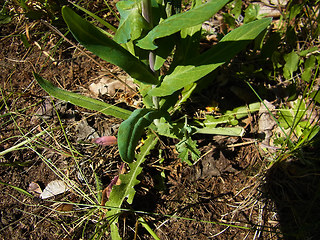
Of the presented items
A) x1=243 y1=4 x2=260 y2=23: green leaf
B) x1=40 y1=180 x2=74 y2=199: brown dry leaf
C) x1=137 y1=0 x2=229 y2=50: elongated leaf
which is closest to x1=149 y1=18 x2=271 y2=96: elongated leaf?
x1=137 y1=0 x2=229 y2=50: elongated leaf

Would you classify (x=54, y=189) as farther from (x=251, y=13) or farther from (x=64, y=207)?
(x=251, y=13)

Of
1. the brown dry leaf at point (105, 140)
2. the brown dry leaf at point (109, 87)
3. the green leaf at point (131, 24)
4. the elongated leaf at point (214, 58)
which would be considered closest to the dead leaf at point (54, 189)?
the brown dry leaf at point (105, 140)

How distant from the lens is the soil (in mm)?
1811

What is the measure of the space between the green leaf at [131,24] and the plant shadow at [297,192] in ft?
4.31

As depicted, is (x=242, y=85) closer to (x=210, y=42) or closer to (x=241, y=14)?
(x=210, y=42)

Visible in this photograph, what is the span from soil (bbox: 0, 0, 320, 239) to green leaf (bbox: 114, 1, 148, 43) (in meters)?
0.64

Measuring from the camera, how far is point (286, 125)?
6.51 ft

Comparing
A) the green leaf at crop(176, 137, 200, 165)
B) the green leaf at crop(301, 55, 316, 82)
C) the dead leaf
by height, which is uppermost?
the green leaf at crop(301, 55, 316, 82)

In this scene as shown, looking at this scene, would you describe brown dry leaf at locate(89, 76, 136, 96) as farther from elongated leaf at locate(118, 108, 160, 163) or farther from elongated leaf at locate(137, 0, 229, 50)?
elongated leaf at locate(137, 0, 229, 50)

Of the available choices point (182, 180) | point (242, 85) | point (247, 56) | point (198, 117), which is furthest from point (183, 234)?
point (247, 56)

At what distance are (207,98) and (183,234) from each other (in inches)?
40.4

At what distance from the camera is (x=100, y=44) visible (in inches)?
46.7

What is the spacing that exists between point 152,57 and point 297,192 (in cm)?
135

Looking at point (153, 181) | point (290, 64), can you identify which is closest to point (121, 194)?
point (153, 181)
